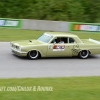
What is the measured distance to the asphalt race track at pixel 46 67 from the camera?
11715mm

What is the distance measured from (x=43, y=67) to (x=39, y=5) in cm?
2354

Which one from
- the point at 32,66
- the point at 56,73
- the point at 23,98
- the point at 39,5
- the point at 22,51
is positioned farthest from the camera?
the point at 39,5

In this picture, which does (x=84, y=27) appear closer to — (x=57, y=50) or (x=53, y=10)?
(x=53, y=10)

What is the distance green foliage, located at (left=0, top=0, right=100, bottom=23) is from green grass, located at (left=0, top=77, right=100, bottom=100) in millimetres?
25229

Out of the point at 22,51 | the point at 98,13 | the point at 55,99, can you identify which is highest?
the point at 98,13

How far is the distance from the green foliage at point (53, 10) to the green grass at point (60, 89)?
25229 millimetres

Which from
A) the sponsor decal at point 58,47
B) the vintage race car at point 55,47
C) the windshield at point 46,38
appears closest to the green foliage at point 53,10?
the vintage race car at point 55,47

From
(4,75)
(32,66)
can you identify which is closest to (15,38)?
(32,66)

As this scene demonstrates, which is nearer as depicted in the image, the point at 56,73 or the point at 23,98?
the point at 23,98

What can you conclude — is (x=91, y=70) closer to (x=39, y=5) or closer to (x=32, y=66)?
(x=32, y=66)

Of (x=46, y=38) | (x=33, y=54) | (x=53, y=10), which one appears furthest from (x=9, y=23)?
(x=33, y=54)

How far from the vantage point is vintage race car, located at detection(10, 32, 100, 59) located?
1409cm

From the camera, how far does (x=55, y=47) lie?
47.4 ft

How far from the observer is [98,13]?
36844mm
